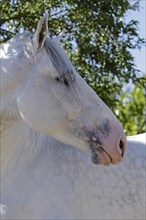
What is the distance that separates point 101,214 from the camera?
13.2ft

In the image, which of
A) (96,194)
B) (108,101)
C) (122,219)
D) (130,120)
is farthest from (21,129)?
(130,120)

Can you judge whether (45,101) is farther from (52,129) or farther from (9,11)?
(9,11)

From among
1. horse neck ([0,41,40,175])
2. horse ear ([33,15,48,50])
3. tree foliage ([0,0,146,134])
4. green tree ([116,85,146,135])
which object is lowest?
green tree ([116,85,146,135])

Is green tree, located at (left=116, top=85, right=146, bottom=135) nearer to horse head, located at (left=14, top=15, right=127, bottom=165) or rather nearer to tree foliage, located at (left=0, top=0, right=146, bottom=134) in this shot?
tree foliage, located at (left=0, top=0, right=146, bottom=134)

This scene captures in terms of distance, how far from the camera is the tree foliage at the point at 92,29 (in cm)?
609

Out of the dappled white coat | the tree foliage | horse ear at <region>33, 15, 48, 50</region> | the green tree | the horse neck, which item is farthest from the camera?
the green tree

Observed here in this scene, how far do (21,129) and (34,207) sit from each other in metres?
0.53

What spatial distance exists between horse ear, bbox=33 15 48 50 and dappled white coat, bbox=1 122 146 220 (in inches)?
24.7

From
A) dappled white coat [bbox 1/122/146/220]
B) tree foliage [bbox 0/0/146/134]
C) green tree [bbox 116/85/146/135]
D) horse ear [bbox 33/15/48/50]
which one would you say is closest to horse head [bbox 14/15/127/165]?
horse ear [bbox 33/15/48/50]

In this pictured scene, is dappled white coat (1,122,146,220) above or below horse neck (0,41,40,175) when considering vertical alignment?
below

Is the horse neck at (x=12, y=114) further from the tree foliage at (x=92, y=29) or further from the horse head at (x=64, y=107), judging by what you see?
the tree foliage at (x=92, y=29)

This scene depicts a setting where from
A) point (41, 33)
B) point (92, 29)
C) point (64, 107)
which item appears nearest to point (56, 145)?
point (64, 107)

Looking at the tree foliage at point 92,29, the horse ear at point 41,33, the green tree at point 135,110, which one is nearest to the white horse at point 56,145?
the horse ear at point 41,33

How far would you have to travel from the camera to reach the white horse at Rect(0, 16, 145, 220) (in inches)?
132
